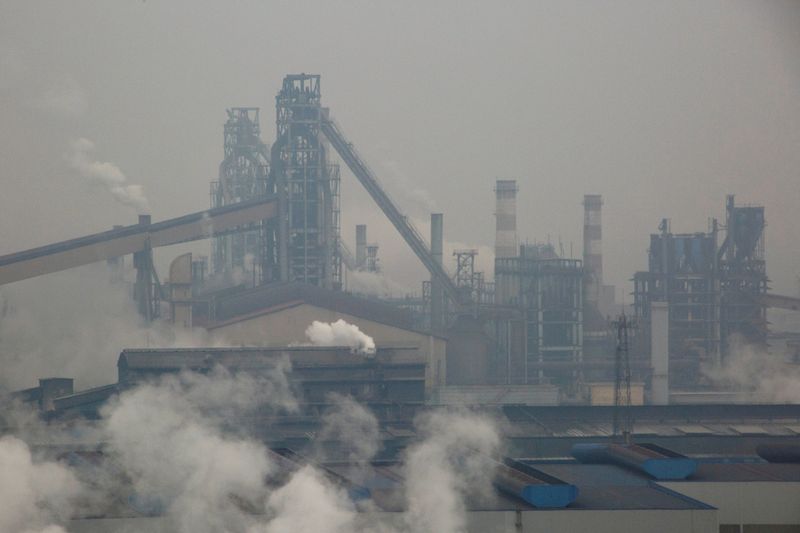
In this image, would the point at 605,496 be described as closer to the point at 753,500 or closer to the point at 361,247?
the point at 753,500

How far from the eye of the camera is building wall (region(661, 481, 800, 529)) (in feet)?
80.0

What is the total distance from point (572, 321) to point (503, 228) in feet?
18.7

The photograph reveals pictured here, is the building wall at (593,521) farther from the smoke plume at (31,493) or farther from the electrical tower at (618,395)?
the electrical tower at (618,395)

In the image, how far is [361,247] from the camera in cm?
6762

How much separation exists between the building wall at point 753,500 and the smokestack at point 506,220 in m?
36.4

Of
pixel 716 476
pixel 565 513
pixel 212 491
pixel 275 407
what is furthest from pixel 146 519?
pixel 275 407

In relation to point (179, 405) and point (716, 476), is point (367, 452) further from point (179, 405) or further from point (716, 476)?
point (716, 476)

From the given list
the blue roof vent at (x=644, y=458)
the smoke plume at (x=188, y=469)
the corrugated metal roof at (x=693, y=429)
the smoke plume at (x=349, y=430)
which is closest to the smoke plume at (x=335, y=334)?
the smoke plume at (x=349, y=430)

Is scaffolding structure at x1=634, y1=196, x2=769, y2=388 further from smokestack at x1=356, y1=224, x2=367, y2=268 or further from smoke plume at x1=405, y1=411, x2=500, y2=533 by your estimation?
smoke plume at x1=405, y1=411, x2=500, y2=533

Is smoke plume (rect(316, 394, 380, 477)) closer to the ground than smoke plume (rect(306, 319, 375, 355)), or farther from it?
closer to the ground

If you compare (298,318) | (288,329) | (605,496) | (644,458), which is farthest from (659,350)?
(605,496)

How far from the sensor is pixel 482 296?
60.0 m

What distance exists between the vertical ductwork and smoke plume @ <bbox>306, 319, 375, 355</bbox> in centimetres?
1530

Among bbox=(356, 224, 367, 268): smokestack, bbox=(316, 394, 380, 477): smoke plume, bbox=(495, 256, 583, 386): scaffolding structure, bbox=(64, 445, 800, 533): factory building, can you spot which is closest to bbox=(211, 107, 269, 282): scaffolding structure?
bbox=(356, 224, 367, 268): smokestack
